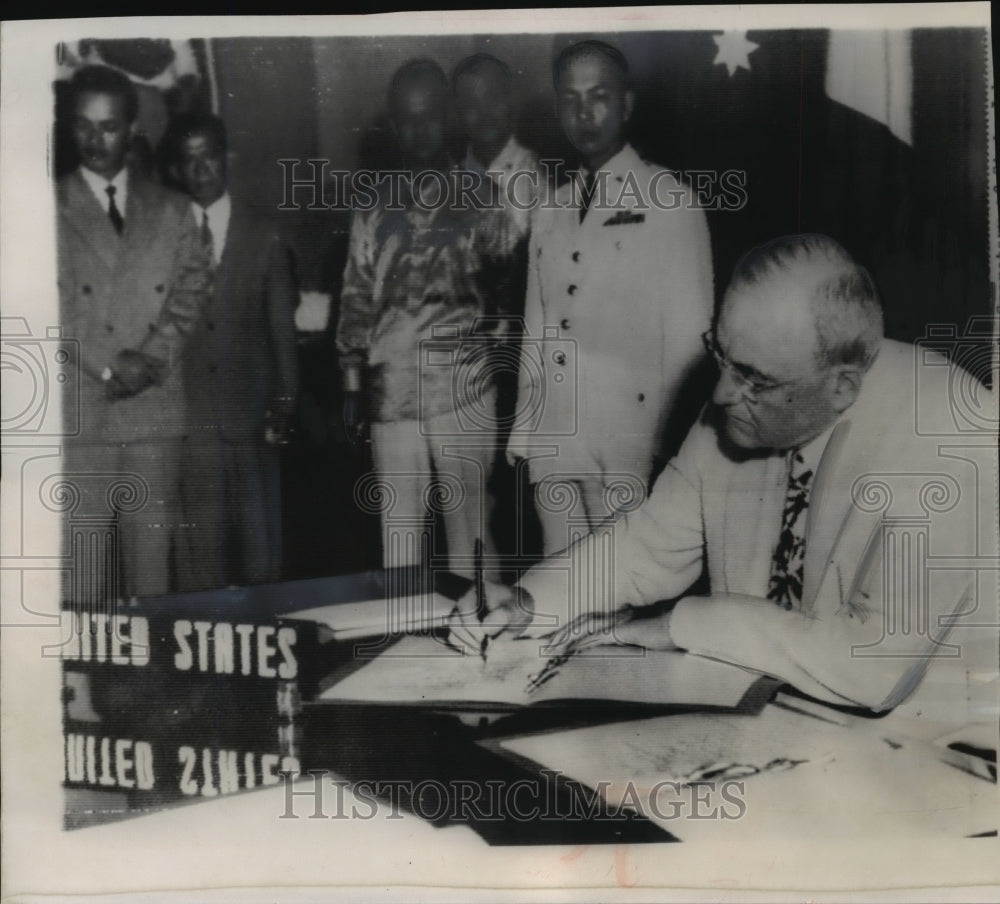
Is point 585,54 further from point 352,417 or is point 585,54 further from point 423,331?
point 352,417

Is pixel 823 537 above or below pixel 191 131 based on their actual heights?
below

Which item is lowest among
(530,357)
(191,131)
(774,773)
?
(774,773)

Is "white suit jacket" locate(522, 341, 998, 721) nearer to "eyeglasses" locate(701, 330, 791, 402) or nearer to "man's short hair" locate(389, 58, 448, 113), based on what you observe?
"eyeglasses" locate(701, 330, 791, 402)

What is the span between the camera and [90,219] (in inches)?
76.2

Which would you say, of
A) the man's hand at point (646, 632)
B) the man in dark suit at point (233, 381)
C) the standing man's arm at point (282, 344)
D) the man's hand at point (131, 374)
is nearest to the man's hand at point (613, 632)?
the man's hand at point (646, 632)

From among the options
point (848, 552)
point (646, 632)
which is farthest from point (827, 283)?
point (646, 632)

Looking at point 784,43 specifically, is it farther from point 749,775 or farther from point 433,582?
point 749,775

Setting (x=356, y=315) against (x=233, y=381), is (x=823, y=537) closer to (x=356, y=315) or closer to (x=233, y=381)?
(x=356, y=315)

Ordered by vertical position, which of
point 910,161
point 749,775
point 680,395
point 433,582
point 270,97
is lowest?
point 749,775

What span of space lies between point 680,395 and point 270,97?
1.05 metres

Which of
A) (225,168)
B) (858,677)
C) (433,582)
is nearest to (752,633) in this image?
(858,677)

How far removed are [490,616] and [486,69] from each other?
1.13 m

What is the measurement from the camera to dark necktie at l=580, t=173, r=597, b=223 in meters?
1.92

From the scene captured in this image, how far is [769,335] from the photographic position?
1.92 metres
